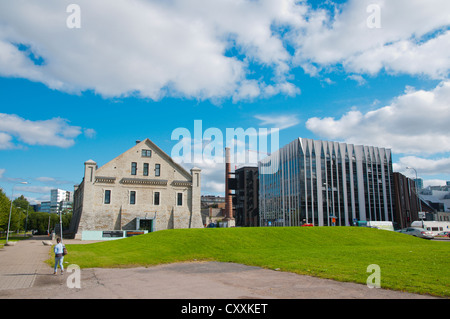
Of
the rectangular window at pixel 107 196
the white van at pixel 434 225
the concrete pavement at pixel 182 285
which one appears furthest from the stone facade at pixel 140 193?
the white van at pixel 434 225

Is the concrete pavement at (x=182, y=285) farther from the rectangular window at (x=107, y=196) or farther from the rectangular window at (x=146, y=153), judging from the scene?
the rectangular window at (x=146, y=153)

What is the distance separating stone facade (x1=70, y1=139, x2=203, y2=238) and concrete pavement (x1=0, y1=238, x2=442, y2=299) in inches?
1203

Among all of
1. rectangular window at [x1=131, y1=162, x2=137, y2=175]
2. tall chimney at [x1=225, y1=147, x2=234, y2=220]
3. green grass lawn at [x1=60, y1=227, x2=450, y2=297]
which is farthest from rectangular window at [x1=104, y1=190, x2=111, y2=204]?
tall chimney at [x1=225, y1=147, x2=234, y2=220]

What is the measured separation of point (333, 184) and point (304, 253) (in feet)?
226

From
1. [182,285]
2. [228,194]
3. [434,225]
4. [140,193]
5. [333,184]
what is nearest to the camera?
[182,285]

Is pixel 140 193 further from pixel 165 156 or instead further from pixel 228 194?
pixel 228 194

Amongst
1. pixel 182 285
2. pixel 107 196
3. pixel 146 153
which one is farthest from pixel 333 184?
pixel 182 285

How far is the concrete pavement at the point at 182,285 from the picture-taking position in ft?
32.1

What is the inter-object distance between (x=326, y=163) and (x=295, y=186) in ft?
34.0

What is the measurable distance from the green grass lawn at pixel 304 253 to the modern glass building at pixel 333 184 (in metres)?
51.1

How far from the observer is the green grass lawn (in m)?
12.2

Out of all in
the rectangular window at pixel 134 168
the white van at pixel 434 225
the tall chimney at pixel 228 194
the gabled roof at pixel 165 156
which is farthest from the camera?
the tall chimney at pixel 228 194

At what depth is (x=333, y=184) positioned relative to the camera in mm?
84750

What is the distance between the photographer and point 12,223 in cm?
6562
